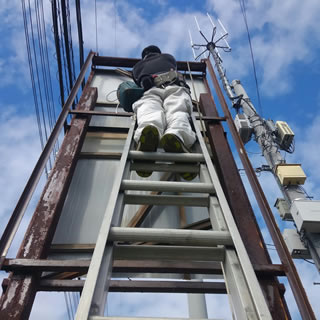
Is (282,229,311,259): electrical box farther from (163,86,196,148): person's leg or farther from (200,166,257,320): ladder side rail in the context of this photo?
(200,166,257,320): ladder side rail

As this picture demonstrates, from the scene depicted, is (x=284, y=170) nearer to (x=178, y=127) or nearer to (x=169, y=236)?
(x=178, y=127)

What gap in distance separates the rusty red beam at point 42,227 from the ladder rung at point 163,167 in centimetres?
66

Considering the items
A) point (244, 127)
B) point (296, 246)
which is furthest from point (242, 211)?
point (244, 127)

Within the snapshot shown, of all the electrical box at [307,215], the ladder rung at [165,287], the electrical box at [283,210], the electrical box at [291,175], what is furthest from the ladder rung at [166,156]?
the electrical box at [283,210]

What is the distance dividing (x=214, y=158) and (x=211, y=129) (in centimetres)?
48

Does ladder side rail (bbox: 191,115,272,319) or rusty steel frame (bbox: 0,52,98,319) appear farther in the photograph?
rusty steel frame (bbox: 0,52,98,319)

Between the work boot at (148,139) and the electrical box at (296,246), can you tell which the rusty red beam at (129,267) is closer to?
the work boot at (148,139)

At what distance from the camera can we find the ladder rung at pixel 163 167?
2.02 metres

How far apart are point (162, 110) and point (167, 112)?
5 cm

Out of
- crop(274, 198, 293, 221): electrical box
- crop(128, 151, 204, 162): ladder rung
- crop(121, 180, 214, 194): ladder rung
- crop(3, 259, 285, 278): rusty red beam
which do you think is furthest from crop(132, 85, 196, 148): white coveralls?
crop(274, 198, 293, 221): electrical box

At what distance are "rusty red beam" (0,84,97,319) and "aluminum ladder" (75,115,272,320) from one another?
2.12ft

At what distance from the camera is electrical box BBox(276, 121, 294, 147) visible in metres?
7.51

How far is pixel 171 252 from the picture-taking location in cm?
127

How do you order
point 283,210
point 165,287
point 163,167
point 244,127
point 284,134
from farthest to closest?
point 244,127 → point 284,134 → point 283,210 → point 163,167 → point 165,287
